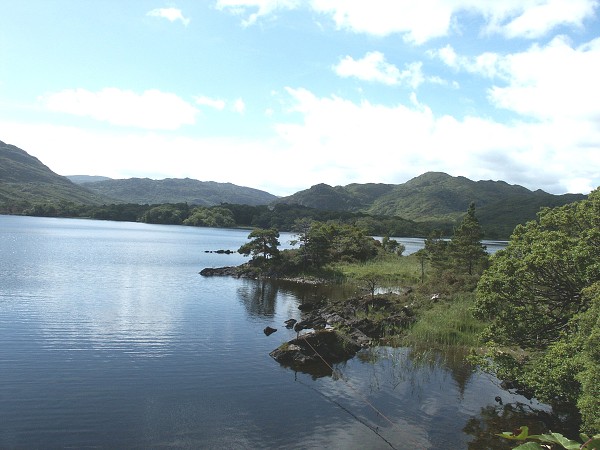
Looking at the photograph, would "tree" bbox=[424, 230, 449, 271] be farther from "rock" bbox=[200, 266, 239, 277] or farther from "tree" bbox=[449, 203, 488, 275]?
"rock" bbox=[200, 266, 239, 277]

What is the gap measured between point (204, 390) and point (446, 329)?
2312 cm

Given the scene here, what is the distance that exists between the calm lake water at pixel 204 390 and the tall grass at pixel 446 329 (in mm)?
3303

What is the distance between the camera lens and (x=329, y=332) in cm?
3584

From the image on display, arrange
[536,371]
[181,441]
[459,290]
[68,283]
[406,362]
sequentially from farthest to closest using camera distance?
[68,283]
[459,290]
[406,362]
[536,371]
[181,441]

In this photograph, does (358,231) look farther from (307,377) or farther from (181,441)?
(181,441)

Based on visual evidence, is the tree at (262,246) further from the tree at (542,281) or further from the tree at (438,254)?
the tree at (542,281)

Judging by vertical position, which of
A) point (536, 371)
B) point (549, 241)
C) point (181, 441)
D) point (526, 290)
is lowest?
point (181, 441)

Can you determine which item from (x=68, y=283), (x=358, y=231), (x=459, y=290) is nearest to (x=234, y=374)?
(x=459, y=290)

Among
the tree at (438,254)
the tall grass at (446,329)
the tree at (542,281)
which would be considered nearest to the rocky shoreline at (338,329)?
the tall grass at (446,329)

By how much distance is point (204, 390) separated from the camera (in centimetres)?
2709

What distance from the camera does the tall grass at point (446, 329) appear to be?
125 feet

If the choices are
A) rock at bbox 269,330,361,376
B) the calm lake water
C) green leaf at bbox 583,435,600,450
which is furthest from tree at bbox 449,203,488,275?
green leaf at bbox 583,435,600,450

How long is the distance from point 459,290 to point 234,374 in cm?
3004

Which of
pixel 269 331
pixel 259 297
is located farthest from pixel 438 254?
pixel 269 331
